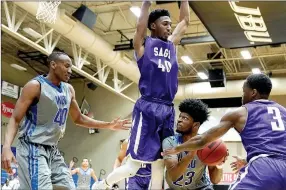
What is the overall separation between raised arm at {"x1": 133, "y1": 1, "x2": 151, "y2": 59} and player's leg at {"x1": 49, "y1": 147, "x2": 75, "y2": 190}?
3.69 feet

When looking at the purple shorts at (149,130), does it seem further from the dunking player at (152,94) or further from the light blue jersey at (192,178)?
the light blue jersey at (192,178)

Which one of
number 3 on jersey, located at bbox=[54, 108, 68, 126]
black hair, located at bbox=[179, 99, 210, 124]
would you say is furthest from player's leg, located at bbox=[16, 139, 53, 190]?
black hair, located at bbox=[179, 99, 210, 124]

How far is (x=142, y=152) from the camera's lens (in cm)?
370

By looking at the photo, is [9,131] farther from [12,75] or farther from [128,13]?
[12,75]

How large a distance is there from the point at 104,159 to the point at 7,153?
1516 centimetres

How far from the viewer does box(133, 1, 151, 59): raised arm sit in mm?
3766

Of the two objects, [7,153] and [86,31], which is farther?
[86,31]

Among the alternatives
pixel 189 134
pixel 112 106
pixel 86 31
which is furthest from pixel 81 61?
pixel 189 134

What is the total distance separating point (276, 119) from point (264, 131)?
5.7 inches

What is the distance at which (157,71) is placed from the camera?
3746 mm

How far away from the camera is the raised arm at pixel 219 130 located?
3.33m

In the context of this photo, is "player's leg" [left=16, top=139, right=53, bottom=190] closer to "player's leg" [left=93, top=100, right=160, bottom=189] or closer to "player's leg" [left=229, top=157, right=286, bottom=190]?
"player's leg" [left=93, top=100, right=160, bottom=189]

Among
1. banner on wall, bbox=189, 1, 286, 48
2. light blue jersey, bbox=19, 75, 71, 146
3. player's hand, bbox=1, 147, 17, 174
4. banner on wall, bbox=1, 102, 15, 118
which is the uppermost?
banner on wall, bbox=1, 102, 15, 118

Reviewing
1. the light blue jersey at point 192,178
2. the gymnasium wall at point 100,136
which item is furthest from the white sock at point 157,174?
the gymnasium wall at point 100,136
